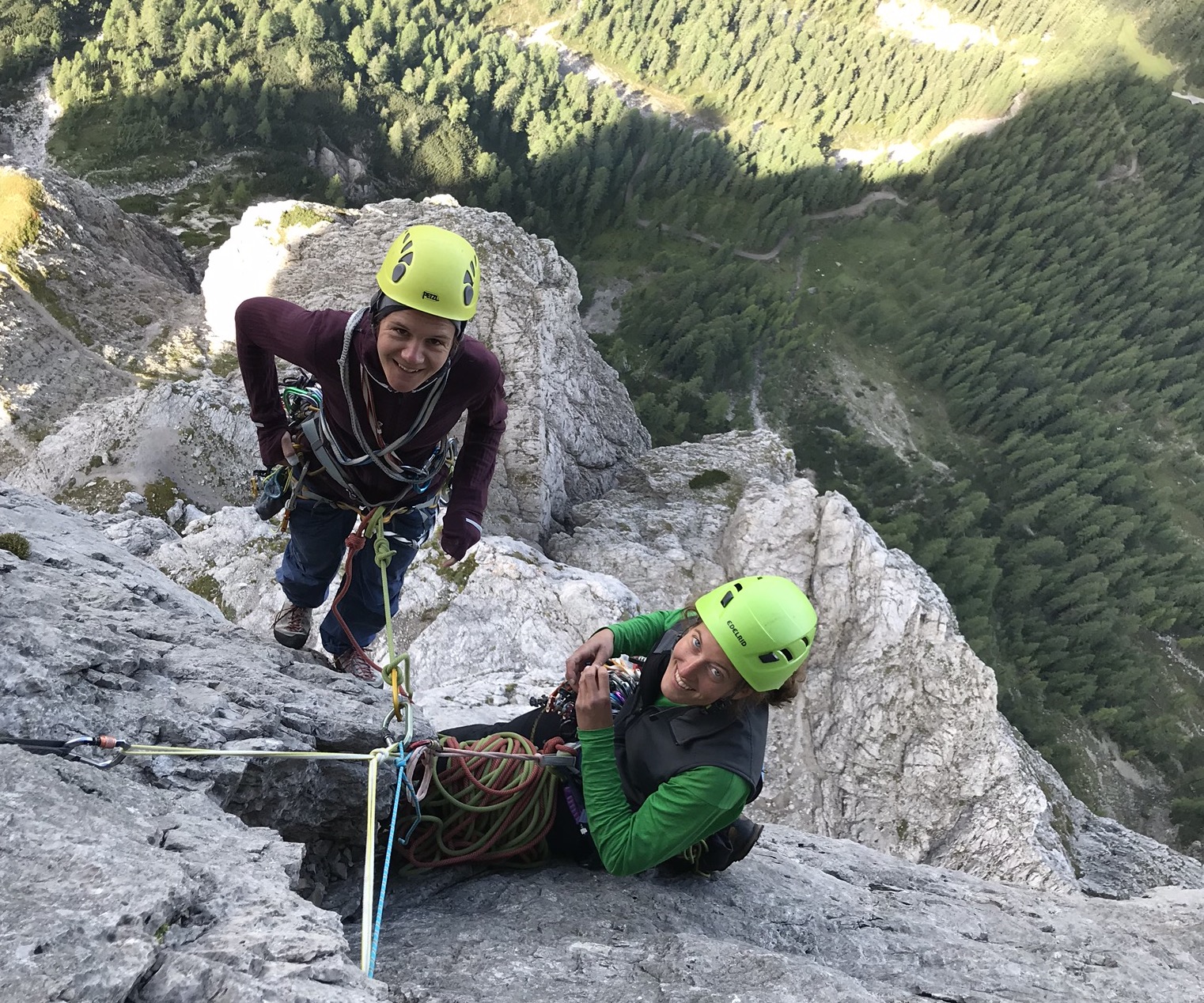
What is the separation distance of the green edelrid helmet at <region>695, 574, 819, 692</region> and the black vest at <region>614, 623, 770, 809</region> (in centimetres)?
28

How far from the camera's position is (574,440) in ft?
96.8

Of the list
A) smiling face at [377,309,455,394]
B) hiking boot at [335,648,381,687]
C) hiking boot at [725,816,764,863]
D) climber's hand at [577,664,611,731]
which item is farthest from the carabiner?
hiking boot at [725,816,764,863]

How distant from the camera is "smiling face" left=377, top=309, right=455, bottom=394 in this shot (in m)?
4.10

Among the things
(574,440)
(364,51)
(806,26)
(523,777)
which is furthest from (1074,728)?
(806,26)

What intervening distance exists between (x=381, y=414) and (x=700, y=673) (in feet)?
9.68

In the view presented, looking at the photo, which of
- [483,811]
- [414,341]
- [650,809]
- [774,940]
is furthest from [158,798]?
[774,940]

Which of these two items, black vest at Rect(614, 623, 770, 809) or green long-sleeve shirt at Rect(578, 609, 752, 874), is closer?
green long-sleeve shirt at Rect(578, 609, 752, 874)

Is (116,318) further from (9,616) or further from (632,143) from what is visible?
(632,143)

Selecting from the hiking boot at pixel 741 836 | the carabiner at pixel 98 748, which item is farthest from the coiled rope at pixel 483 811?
the carabiner at pixel 98 748

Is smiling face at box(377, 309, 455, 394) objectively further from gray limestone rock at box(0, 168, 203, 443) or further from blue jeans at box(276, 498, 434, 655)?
gray limestone rock at box(0, 168, 203, 443)

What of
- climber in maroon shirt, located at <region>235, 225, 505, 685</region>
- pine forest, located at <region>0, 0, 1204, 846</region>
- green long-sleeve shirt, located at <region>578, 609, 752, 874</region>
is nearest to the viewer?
green long-sleeve shirt, located at <region>578, 609, 752, 874</region>

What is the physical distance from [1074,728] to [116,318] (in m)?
90.6

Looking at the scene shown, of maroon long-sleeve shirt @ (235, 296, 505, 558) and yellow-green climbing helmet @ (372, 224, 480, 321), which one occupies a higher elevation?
yellow-green climbing helmet @ (372, 224, 480, 321)

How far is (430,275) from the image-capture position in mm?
4027
